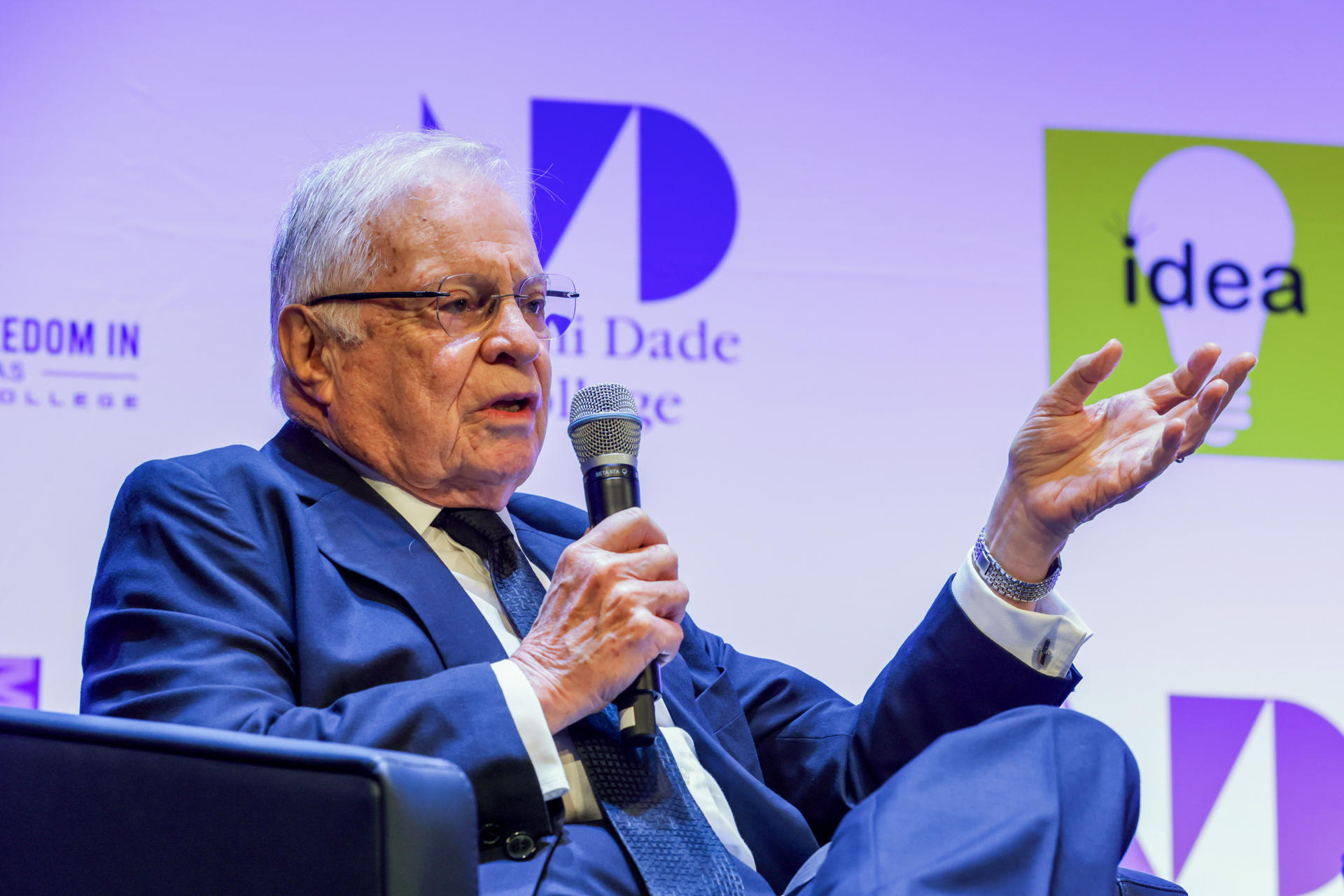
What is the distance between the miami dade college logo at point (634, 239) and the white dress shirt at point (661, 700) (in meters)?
0.71

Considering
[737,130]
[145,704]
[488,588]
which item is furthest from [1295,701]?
[145,704]

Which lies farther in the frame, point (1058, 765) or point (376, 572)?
point (376, 572)

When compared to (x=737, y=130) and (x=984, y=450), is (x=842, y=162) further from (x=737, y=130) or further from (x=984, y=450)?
(x=984, y=450)

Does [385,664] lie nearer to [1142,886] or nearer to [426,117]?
[1142,886]

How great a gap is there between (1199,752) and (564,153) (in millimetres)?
1695

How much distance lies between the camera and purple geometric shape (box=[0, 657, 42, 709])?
227 cm

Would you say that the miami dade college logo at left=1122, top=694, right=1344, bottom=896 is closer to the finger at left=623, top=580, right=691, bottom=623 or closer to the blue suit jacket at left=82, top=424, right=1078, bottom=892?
the blue suit jacket at left=82, top=424, right=1078, bottom=892

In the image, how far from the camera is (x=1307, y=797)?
2.69 metres

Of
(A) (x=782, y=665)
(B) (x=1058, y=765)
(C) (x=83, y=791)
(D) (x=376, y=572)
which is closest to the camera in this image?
(C) (x=83, y=791)

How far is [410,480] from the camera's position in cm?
183

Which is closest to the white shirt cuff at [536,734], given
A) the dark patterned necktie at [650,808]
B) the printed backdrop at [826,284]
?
the dark patterned necktie at [650,808]

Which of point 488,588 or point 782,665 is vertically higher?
point 488,588

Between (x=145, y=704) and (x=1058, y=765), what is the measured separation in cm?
90

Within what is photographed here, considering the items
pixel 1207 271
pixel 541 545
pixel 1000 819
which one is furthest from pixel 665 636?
pixel 1207 271
